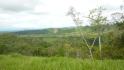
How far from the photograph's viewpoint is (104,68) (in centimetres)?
351

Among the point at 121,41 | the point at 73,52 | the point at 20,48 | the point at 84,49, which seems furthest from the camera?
the point at 20,48

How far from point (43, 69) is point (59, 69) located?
0.28 meters

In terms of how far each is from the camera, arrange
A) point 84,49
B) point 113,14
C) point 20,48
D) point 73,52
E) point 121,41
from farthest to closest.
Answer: point 20,48 < point 73,52 < point 84,49 < point 121,41 < point 113,14

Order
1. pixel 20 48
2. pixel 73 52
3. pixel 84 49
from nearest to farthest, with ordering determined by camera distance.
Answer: pixel 84 49 < pixel 73 52 < pixel 20 48

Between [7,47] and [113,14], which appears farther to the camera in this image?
[7,47]

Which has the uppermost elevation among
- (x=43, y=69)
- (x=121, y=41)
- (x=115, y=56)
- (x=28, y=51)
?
(x=43, y=69)

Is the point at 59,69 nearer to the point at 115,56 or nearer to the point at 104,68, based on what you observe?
the point at 104,68

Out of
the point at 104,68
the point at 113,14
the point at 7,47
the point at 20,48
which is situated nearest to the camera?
the point at 104,68

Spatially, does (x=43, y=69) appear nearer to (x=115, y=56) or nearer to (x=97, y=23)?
(x=97, y=23)

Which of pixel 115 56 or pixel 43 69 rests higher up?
pixel 43 69

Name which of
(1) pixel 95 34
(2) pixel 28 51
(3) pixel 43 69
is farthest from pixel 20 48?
(3) pixel 43 69

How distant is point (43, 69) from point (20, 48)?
214ft

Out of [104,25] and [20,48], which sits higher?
[104,25]

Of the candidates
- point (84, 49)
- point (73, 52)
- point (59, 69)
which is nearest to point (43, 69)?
point (59, 69)
